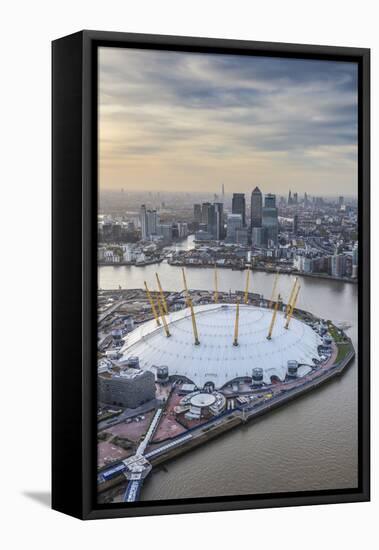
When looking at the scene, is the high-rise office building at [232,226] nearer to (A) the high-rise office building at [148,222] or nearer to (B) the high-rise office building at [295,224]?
(B) the high-rise office building at [295,224]

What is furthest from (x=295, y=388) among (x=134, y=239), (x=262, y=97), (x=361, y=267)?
(x=262, y=97)

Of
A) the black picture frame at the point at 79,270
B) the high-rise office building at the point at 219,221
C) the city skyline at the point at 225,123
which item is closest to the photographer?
the black picture frame at the point at 79,270

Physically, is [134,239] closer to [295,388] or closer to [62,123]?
[62,123]

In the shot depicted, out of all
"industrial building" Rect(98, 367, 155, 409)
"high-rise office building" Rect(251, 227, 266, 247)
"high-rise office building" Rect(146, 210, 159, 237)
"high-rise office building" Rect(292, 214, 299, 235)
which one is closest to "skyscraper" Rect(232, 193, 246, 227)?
"high-rise office building" Rect(251, 227, 266, 247)

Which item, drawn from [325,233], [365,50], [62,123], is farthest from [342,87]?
[62,123]

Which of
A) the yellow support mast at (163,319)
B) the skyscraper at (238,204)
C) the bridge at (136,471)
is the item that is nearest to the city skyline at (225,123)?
the skyscraper at (238,204)

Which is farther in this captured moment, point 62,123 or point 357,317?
point 357,317

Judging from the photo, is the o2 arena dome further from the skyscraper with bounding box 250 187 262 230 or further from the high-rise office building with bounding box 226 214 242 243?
the skyscraper with bounding box 250 187 262 230

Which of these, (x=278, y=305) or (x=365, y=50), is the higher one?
(x=365, y=50)

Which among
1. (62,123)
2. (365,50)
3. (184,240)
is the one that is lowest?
(184,240)
